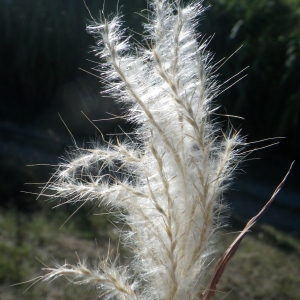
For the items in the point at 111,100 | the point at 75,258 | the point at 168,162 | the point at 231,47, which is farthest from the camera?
the point at 231,47

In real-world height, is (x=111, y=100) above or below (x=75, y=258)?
above

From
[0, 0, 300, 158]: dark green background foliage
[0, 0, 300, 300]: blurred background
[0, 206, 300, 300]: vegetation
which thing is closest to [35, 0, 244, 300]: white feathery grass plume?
[0, 206, 300, 300]: vegetation

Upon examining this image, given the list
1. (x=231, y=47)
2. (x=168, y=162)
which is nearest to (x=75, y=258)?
(x=168, y=162)

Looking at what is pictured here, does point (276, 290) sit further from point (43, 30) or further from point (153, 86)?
point (43, 30)

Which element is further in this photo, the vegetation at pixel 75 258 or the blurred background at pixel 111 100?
the blurred background at pixel 111 100

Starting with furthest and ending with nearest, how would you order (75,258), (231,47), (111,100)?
(231,47) → (111,100) → (75,258)

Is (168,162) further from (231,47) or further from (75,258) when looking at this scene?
(231,47)

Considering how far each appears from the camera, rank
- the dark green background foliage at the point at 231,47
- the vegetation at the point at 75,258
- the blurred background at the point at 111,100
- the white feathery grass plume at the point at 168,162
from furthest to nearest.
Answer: the dark green background foliage at the point at 231,47, the blurred background at the point at 111,100, the vegetation at the point at 75,258, the white feathery grass plume at the point at 168,162

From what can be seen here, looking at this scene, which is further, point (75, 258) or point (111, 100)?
point (111, 100)

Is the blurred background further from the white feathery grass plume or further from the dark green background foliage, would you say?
the white feathery grass plume

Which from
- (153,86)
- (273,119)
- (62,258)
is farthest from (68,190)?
(273,119)

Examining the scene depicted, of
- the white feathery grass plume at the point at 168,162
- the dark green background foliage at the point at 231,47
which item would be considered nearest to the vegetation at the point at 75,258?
the dark green background foliage at the point at 231,47

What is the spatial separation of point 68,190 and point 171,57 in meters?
0.33

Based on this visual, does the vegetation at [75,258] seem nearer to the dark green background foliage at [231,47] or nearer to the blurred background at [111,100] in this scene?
the blurred background at [111,100]
